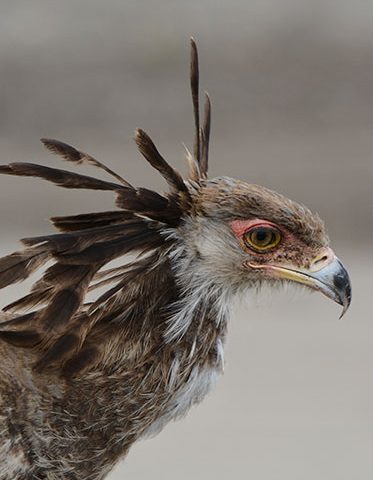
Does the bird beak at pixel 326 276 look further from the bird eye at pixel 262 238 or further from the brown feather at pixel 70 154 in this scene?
the brown feather at pixel 70 154

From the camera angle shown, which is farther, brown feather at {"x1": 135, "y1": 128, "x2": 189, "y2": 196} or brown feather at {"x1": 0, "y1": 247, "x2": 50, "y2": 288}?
brown feather at {"x1": 135, "y1": 128, "x2": 189, "y2": 196}

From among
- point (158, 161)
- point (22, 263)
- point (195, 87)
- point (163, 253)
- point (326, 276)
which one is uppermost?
point (195, 87)

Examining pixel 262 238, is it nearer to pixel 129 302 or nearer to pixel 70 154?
pixel 129 302

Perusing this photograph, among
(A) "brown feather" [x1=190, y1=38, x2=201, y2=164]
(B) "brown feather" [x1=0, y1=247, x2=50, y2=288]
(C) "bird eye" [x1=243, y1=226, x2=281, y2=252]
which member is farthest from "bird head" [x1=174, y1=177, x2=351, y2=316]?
(B) "brown feather" [x1=0, y1=247, x2=50, y2=288]

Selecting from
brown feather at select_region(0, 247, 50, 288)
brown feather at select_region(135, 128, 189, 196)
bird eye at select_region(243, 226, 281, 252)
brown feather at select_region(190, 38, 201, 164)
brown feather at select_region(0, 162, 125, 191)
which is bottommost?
brown feather at select_region(0, 247, 50, 288)

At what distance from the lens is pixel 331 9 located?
1357cm

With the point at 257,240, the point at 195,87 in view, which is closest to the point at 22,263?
the point at 257,240

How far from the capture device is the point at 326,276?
405 centimetres

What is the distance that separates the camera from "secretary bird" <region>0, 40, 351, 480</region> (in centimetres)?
397

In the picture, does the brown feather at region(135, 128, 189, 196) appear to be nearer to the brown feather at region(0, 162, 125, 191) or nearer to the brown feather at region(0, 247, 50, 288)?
the brown feather at region(0, 162, 125, 191)

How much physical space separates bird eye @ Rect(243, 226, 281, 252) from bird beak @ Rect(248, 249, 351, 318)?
0.08 metres

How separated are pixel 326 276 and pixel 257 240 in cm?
24

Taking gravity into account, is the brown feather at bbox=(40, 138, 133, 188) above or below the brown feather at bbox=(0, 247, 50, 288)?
Answer: above

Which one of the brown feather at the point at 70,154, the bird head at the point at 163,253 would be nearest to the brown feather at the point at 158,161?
the bird head at the point at 163,253
